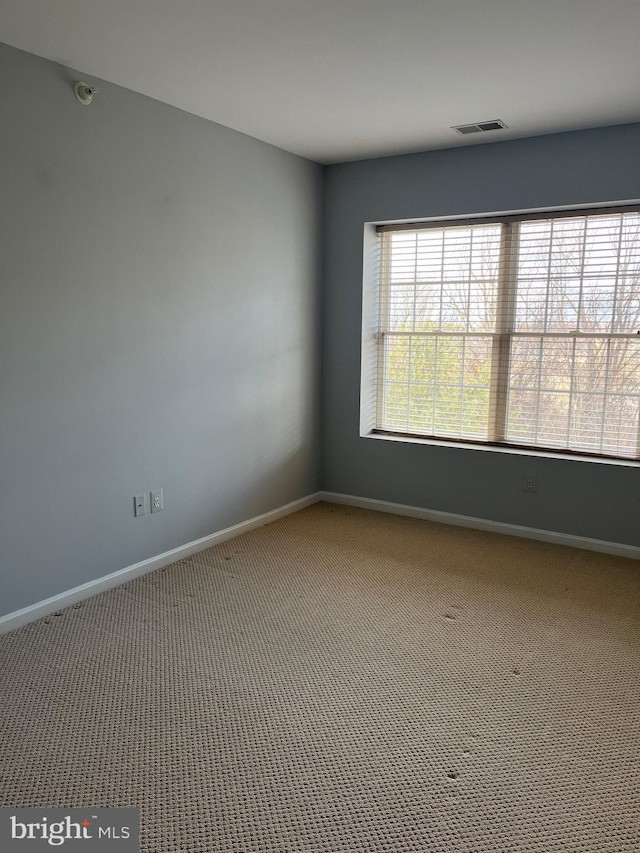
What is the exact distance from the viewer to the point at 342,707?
2350 mm

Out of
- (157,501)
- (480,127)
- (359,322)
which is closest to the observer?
(157,501)

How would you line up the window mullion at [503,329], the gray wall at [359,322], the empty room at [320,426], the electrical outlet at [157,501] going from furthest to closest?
the window mullion at [503,329]
the gray wall at [359,322]
the electrical outlet at [157,501]
the empty room at [320,426]

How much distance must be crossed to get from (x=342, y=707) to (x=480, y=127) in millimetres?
3170

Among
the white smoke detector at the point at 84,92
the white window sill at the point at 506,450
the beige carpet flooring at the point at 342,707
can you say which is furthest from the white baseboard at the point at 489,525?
the white smoke detector at the point at 84,92

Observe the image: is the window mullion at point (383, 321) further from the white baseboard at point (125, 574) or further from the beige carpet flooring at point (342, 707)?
the beige carpet flooring at point (342, 707)

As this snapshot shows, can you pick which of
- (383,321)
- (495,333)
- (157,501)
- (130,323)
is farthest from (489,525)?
(130,323)

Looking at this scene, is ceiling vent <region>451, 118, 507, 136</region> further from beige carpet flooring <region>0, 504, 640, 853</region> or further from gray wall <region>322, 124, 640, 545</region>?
beige carpet flooring <region>0, 504, 640, 853</region>

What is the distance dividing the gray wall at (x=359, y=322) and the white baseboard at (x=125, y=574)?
0.79 m

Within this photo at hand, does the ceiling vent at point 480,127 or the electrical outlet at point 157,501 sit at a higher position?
the ceiling vent at point 480,127

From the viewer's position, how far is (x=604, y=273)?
3848mm

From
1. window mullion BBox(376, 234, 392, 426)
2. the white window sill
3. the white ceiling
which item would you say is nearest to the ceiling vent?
the white ceiling

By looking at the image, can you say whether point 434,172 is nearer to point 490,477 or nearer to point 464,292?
point 464,292

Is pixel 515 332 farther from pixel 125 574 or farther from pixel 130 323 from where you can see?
pixel 125 574

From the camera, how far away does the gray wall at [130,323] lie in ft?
9.32
